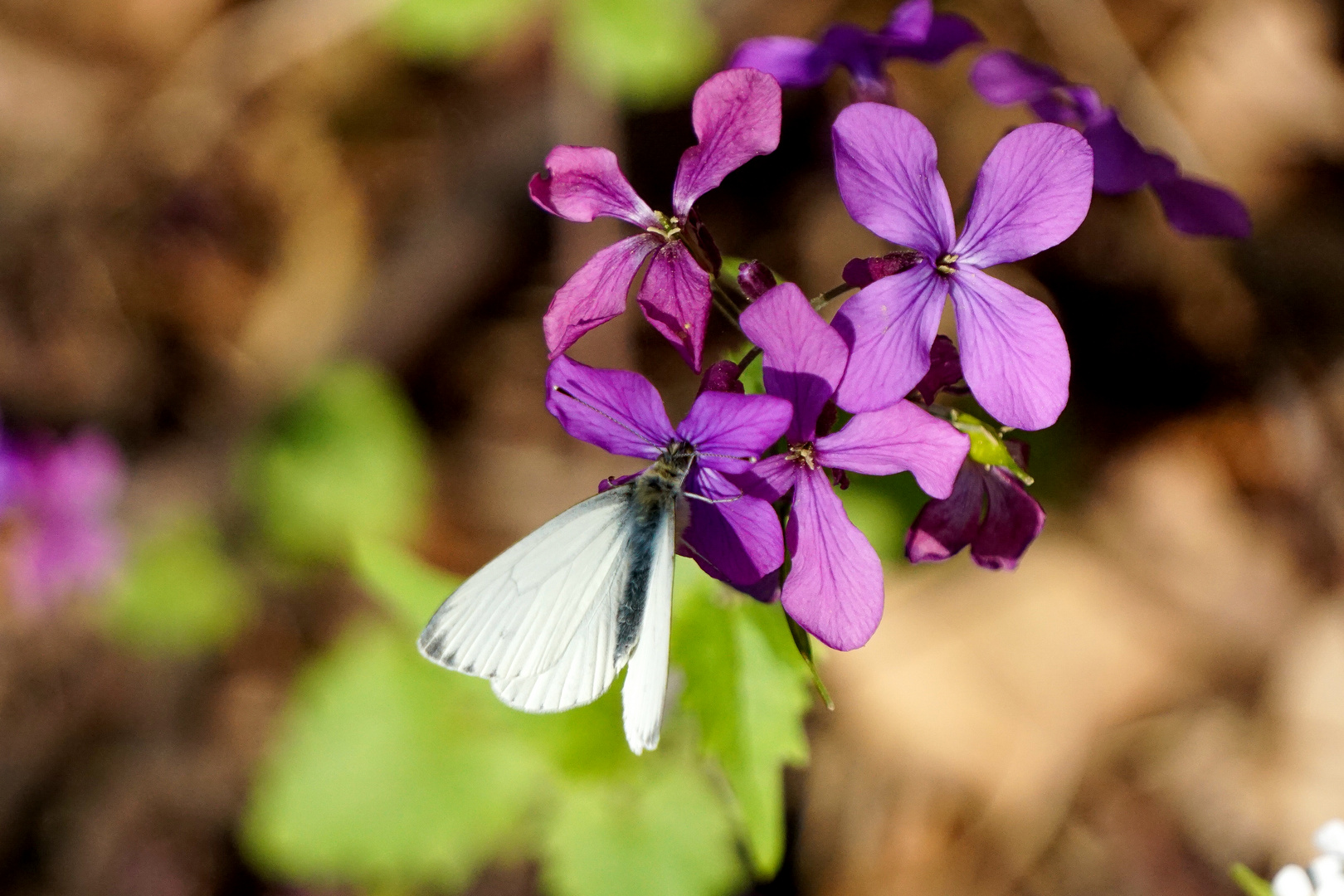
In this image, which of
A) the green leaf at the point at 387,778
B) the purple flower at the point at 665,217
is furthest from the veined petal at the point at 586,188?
the green leaf at the point at 387,778

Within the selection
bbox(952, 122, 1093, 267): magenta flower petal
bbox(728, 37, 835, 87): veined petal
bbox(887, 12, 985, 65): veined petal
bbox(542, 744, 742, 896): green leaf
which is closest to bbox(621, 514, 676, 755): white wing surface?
bbox(952, 122, 1093, 267): magenta flower petal

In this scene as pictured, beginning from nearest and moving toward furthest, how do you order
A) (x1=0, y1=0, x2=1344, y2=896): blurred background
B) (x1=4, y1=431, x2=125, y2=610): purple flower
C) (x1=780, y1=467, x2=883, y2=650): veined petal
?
1. (x1=780, y1=467, x2=883, y2=650): veined petal
2. (x1=0, y1=0, x2=1344, y2=896): blurred background
3. (x1=4, y1=431, x2=125, y2=610): purple flower

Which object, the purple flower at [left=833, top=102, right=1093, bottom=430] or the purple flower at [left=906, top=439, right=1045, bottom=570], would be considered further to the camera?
the purple flower at [left=906, top=439, right=1045, bottom=570]

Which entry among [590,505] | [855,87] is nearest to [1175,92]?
[855,87]

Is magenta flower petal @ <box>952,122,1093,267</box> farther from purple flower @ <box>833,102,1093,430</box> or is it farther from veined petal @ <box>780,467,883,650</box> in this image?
veined petal @ <box>780,467,883,650</box>

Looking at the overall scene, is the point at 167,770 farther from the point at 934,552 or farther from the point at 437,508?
the point at 934,552

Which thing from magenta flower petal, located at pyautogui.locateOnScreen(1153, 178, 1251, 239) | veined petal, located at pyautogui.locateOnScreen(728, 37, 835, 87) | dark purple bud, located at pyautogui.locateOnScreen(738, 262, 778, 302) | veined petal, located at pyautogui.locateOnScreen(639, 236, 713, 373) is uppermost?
magenta flower petal, located at pyautogui.locateOnScreen(1153, 178, 1251, 239)

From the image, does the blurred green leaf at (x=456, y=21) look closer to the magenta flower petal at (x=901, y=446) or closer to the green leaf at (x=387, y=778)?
the green leaf at (x=387, y=778)
